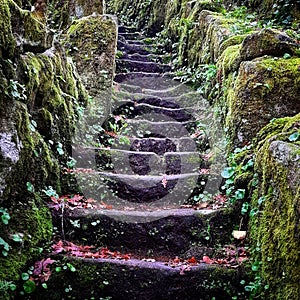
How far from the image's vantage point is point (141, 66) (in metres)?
9.23

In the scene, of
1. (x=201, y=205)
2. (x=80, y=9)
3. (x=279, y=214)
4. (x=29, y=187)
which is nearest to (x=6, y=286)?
(x=29, y=187)

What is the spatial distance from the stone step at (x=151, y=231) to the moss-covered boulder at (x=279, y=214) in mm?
427

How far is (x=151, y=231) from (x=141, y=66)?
20.1 feet

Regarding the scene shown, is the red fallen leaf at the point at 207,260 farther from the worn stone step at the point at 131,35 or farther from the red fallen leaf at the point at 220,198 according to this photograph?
the worn stone step at the point at 131,35

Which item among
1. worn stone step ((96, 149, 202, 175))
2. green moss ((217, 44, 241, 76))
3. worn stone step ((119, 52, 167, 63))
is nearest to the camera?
green moss ((217, 44, 241, 76))

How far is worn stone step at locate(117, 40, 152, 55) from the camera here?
10209 mm

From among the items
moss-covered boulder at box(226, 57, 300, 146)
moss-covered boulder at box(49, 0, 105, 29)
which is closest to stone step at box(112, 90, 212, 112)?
moss-covered boulder at box(49, 0, 105, 29)

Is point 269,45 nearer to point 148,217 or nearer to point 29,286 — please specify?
point 148,217

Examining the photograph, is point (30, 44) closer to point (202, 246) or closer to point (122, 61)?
point (202, 246)

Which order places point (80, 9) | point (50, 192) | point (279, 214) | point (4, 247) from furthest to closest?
point (80, 9)
point (50, 192)
point (279, 214)
point (4, 247)

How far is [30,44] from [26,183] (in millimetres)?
1539

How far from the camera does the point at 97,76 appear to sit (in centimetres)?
646

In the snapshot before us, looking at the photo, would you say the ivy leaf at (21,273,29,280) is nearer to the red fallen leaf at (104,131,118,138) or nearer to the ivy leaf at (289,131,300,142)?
the ivy leaf at (289,131,300,142)

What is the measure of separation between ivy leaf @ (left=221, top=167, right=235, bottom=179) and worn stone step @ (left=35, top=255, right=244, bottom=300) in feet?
4.09
